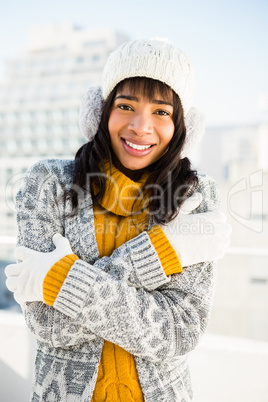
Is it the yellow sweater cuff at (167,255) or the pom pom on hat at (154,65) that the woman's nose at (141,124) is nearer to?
the pom pom on hat at (154,65)

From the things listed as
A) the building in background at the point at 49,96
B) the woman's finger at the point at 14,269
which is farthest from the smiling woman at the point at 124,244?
the building in background at the point at 49,96

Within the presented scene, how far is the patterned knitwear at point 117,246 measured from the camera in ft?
2.43

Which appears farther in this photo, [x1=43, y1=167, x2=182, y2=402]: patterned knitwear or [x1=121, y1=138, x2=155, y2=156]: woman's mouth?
Answer: [x1=121, y1=138, x2=155, y2=156]: woman's mouth

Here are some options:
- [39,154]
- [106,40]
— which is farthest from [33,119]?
[106,40]

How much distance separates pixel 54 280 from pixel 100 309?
0.36 feet

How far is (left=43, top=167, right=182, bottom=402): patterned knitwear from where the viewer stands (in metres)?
0.74

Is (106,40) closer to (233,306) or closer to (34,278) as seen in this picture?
(233,306)

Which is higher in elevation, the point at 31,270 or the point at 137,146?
the point at 137,146

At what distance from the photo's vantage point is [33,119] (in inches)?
2052

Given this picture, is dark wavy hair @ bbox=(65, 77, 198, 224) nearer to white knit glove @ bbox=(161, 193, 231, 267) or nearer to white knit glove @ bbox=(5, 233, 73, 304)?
white knit glove @ bbox=(161, 193, 231, 267)

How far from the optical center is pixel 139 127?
2.73 feet

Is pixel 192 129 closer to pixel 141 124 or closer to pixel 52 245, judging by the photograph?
pixel 141 124

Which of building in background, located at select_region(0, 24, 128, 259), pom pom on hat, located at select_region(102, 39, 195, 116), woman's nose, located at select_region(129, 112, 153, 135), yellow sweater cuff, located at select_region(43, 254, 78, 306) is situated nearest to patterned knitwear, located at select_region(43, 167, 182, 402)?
yellow sweater cuff, located at select_region(43, 254, 78, 306)

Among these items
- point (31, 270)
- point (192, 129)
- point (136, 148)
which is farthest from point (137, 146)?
point (31, 270)
